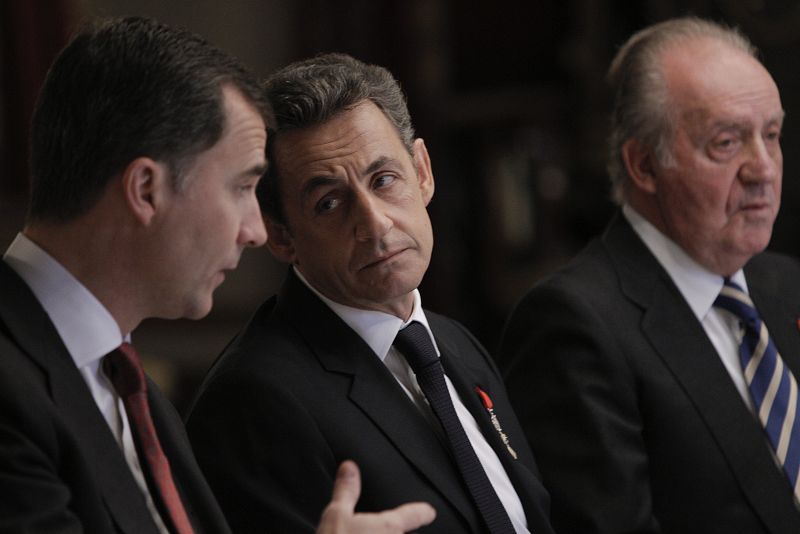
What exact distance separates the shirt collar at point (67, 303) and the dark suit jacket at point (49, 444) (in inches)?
0.7

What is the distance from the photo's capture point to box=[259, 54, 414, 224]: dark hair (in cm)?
240

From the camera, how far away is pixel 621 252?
10.0ft

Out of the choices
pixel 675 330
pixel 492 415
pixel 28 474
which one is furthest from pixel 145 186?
pixel 675 330

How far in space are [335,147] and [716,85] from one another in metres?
1.09

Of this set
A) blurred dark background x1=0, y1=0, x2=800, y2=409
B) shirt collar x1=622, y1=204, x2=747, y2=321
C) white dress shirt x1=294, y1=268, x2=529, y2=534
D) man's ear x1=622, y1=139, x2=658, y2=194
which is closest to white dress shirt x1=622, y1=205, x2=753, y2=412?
shirt collar x1=622, y1=204, x2=747, y2=321

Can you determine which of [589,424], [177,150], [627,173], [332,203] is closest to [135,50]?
[177,150]

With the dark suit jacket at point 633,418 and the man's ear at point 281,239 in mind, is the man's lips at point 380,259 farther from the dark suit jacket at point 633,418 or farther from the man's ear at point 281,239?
the dark suit jacket at point 633,418

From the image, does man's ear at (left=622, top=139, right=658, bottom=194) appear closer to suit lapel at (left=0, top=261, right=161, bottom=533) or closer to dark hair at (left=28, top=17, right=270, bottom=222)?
dark hair at (left=28, top=17, right=270, bottom=222)

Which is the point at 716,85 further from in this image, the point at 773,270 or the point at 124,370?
the point at 124,370

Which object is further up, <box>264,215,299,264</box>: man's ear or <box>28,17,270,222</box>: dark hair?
<box>28,17,270,222</box>: dark hair

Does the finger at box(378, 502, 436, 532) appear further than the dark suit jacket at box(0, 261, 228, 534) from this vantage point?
Yes

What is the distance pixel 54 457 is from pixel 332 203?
0.85 metres

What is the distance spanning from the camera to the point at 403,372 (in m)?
2.50

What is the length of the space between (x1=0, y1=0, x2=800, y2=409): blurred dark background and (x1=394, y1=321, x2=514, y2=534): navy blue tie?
4107 mm
